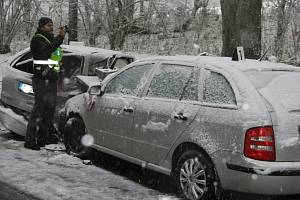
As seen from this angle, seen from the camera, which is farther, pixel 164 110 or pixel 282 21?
pixel 282 21

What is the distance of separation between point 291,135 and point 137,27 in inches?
748

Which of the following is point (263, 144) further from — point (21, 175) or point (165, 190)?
point (21, 175)

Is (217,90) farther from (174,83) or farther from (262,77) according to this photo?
(174,83)

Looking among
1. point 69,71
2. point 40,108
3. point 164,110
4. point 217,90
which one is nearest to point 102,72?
point 69,71

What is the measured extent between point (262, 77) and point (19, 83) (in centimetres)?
466

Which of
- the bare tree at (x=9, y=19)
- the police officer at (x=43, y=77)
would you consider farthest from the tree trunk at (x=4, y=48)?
the police officer at (x=43, y=77)

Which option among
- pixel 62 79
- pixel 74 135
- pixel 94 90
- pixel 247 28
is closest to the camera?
pixel 94 90

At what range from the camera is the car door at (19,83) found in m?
8.55

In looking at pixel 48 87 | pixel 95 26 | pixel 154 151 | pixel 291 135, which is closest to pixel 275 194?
pixel 291 135

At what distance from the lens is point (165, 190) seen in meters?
6.08

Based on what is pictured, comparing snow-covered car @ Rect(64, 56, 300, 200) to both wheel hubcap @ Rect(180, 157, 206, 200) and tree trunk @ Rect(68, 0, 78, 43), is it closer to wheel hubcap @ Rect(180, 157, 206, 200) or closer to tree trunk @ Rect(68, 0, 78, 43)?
wheel hubcap @ Rect(180, 157, 206, 200)

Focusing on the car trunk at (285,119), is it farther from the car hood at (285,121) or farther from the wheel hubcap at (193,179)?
the wheel hubcap at (193,179)

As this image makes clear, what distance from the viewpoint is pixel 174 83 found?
5895mm

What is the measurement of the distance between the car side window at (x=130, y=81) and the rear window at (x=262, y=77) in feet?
4.87
